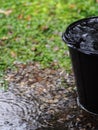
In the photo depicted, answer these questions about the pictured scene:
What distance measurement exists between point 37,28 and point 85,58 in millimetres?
2499

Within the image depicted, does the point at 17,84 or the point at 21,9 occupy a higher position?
the point at 21,9

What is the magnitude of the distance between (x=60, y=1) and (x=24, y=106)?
9.35 feet

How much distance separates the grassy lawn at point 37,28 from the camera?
5246 millimetres

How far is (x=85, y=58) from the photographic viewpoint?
3.56 m

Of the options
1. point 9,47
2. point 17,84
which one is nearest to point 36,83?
point 17,84

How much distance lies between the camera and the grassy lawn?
5.25m

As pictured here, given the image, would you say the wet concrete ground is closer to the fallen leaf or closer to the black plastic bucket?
the black plastic bucket

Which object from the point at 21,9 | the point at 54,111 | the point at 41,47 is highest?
the point at 21,9

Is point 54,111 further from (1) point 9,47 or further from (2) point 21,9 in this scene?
(2) point 21,9

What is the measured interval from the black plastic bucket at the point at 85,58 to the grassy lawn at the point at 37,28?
3.45 feet

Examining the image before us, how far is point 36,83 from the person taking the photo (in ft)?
15.5

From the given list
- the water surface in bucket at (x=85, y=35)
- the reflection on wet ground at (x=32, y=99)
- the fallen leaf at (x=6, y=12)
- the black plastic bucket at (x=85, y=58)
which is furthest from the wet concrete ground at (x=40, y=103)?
the fallen leaf at (x=6, y=12)

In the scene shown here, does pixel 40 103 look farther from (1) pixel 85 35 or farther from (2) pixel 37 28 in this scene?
(2) pixel 37 28

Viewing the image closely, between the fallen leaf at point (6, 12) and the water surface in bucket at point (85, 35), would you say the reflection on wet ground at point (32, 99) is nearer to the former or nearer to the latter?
the water surface in bucket at point (85, 35)
